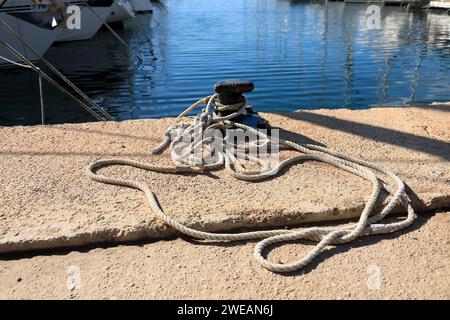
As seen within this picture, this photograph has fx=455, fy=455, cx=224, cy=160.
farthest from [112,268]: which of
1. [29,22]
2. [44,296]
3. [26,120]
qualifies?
[29,22]

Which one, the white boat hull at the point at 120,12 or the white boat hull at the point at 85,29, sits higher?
the white boat hull at the point at 120,12

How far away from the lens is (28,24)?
49.1 feet

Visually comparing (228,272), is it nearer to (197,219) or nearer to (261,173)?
(197,219)

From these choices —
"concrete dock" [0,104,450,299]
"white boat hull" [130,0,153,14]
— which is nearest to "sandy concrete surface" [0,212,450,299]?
"concrete dock" [0,104,450,299]

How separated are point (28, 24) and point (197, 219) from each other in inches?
575

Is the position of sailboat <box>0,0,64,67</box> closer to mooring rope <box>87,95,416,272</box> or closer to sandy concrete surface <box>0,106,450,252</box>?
sandy concrete surface <box>0,106,450,252</box>

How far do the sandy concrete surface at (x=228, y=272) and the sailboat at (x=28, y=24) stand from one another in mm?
13158

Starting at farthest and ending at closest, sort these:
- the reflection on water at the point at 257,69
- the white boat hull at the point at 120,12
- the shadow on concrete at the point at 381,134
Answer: the white boat hull at the point at 120,12 → the reflection on water at the point at 257,69 → the shadow on concrete at the point at 381,134

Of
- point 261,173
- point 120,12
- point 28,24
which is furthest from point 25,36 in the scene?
point 261,173

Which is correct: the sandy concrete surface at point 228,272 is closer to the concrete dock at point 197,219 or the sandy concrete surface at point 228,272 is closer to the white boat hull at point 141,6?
the concrete dock at point 197,219

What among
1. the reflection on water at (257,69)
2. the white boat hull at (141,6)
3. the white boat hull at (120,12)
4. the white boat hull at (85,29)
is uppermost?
the white boat hull at (141,6)

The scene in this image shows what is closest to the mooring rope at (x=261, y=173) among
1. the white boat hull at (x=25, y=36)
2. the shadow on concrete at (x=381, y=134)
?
the shadow on concrete at (x=381, y=134)

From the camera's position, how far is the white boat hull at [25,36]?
14109 mm

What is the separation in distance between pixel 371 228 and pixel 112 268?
4.81 ft
